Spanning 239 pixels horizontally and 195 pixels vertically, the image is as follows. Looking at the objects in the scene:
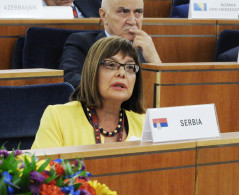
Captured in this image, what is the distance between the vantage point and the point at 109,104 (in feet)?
5.13

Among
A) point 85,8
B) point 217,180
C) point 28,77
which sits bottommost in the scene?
point 217,180

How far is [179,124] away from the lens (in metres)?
1.22

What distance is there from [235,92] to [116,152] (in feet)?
4.24

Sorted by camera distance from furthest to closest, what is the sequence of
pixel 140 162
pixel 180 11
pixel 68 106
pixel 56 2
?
pixel 180 11 → pixel 56 2 → pixel 68 106 → pixel 140 162

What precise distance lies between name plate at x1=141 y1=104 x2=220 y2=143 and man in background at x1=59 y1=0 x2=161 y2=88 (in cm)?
120

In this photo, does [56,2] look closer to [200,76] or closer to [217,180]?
[200,76]

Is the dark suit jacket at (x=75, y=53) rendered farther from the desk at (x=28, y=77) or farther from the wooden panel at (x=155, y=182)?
the wooden panel at (x=155, y=182)

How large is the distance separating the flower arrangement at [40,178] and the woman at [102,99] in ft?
2.54

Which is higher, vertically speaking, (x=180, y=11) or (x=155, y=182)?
(x=180, y=11)

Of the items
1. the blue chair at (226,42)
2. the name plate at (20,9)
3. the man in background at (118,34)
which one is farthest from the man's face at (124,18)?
the blue chair at (226,42)

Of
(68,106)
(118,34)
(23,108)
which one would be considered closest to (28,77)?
(23,108)

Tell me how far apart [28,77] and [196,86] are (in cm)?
70

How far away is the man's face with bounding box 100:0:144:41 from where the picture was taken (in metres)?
2.52

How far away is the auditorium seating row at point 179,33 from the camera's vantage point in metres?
2.70
